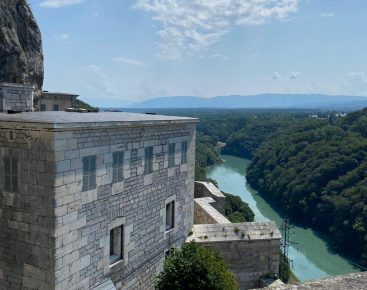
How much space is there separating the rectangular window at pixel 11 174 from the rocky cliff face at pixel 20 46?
52.0ft

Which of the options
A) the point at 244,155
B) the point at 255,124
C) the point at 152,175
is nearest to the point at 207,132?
the point at 255,124

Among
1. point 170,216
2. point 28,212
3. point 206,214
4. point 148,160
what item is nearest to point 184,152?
point 170,216

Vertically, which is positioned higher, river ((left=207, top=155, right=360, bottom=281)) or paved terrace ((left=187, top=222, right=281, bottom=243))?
paved terrace ((left=187, top=222, right=281, bottom=243))

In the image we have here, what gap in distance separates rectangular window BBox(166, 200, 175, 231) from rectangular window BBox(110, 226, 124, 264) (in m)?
2.92

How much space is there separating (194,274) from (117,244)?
2.31 m

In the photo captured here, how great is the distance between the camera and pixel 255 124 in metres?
129

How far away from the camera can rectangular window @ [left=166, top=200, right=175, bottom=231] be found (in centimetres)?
1418

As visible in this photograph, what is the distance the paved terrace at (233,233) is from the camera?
15.2 m

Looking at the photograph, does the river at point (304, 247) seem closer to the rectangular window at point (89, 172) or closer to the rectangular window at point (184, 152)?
the rectangular window at point (184, 152)

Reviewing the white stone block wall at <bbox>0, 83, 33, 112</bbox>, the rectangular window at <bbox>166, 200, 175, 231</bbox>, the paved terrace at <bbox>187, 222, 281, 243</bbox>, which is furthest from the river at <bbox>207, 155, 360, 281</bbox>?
the white stone block wall at <bbox>0, 83, 33, 112</bbox>

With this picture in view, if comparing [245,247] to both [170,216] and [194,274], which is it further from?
[194,274]

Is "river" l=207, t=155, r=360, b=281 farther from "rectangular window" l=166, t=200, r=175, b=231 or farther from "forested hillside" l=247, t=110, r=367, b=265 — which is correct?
"rectangular window" l=166, t=200, r=175, b=231

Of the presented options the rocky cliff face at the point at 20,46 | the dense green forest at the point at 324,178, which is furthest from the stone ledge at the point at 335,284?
the dense green forest at the point at 324,178

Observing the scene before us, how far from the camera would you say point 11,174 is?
30.6ft
